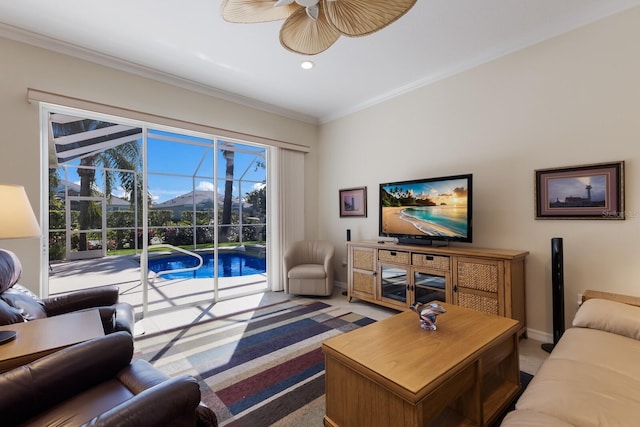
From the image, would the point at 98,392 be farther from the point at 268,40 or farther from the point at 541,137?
the point at 541,137

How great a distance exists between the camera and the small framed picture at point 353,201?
420 centimetres

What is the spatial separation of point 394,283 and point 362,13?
2.71m

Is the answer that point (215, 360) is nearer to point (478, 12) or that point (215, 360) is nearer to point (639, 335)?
point (639, 335)

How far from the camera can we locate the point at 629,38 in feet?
7.20

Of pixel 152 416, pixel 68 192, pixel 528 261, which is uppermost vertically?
pixel 68 192

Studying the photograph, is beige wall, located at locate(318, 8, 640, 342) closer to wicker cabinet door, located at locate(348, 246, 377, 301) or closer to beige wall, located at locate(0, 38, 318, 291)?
wicker cabinet door, located at locate(348, 246, 377, 301)

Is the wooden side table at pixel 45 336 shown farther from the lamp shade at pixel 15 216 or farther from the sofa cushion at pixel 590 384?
the sofa cushion at pixel 590 384

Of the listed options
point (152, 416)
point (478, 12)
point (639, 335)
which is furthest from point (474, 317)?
point (478, 12)

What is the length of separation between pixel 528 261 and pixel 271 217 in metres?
3.35

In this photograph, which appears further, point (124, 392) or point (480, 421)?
point (480, 421)

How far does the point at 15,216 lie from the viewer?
138 centimetres

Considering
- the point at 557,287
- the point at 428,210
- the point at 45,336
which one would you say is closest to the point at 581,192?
the point at 557,287

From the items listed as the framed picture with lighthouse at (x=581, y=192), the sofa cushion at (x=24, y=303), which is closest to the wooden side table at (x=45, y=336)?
the sofa cushion at (x=24, y=303)

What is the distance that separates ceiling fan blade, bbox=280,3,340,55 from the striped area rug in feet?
7.67
